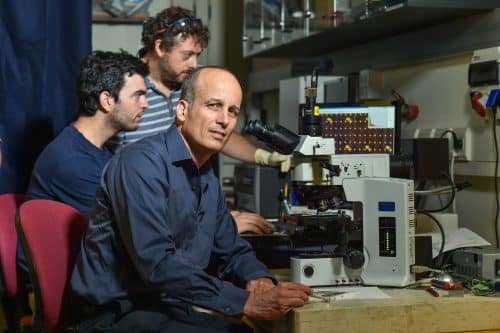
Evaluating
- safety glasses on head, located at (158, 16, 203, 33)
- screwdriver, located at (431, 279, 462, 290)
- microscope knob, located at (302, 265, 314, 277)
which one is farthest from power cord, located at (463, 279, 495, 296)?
safety glasses on head, located at (158, 16, 203, 33)

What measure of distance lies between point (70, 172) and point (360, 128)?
94cm

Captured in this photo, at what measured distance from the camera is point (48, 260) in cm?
184

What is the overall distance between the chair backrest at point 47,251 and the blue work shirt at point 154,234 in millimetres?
97

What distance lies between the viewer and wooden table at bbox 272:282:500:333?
1609 mm

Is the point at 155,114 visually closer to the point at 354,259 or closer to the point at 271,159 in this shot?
the point at 271,159

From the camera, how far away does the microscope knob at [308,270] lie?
1.84 m

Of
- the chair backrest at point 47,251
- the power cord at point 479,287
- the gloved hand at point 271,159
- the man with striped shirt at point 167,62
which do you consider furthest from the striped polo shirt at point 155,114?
the power cord at point 479,287

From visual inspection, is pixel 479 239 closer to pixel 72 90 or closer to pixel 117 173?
pixel 117 173

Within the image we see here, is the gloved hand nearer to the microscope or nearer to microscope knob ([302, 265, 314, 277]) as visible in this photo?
the microscope

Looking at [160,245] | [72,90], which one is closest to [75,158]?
[72,90]

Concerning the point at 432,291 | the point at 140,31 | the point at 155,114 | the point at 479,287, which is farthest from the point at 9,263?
the point at 140,31

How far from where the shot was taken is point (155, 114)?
2816mm

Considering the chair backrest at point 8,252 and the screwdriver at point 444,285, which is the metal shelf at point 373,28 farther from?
the chair backrest at point 8,252

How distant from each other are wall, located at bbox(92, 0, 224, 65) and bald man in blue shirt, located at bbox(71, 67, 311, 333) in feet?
7.59
